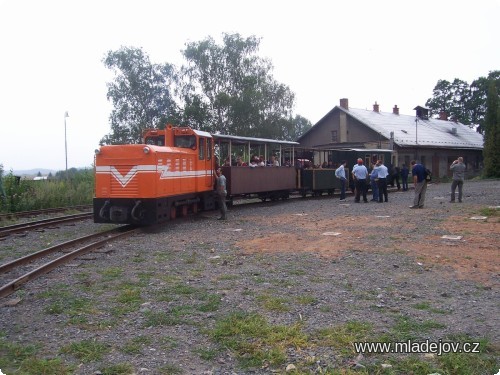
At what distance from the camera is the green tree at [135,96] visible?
41250 millimetres

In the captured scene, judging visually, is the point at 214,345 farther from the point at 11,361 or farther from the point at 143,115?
the point at 143,115

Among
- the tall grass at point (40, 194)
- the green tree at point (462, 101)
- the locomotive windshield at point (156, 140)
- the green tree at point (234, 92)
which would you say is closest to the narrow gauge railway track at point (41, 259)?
the locomotive windshield at point (156, 140)

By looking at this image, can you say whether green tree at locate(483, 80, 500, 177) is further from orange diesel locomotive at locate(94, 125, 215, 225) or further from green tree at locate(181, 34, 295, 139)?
orange diesel locomotive at locate(94, 125, 215, 225)

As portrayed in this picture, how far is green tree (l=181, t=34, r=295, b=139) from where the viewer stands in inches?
1601

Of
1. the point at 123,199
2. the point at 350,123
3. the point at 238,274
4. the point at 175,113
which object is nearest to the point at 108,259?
the point at 238,274

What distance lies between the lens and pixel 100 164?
1330 cm

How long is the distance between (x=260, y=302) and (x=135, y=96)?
1504 inches

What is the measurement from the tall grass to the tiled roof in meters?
28.6

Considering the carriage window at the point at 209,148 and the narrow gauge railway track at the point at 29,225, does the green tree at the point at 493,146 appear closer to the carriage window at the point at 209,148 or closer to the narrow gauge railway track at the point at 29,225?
the carriage window at the point at 209,148

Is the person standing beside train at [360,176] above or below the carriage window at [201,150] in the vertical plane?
below

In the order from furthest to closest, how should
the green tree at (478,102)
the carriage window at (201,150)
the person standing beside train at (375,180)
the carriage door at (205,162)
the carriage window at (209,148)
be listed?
the green tree at (478,102), the person standing beside train at (375,180), the carriage window at (209,148), the carriage door at (205,162), the carriage window at (201,150)

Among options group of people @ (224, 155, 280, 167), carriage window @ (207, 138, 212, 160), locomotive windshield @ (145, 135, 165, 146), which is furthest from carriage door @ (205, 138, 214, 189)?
locomotive windshield @ (145, 135, 165, 146)

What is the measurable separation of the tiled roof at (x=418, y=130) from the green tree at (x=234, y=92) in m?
7.76

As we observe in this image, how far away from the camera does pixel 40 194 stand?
821 inches
